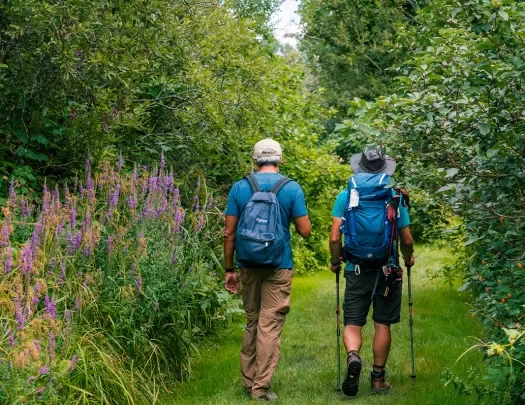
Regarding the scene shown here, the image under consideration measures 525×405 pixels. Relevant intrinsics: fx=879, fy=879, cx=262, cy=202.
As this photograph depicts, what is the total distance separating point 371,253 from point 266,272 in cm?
86

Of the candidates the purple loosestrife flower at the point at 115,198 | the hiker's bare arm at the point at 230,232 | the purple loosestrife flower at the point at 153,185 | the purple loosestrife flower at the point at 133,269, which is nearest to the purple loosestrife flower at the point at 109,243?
the purple loosestrife flower at the point at 133,269

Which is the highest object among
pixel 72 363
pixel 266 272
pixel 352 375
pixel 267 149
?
pixel 267 149

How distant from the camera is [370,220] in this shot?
7.00 metres

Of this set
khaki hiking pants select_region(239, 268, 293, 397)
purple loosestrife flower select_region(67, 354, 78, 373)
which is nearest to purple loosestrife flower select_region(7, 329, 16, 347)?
purple loosestrife flower select_region(67, 354, 78, 373)

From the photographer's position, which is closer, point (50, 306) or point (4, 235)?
point (50, 306)

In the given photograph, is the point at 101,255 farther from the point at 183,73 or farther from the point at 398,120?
the point at 183,73

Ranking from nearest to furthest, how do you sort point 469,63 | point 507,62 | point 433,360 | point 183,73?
point 507,62 < point 469,63 < point 433,360 < point 183,73

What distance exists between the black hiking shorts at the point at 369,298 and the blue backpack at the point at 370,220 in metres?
0.23

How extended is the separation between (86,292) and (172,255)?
997 mm

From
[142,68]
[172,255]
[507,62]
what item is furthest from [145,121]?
[507,62]

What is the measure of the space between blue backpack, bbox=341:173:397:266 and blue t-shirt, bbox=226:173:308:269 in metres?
0.42

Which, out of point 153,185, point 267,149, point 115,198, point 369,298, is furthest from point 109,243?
point 369,298

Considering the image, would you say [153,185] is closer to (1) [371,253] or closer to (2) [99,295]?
(2) [99,295]

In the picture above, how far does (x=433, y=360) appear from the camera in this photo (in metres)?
8.41
